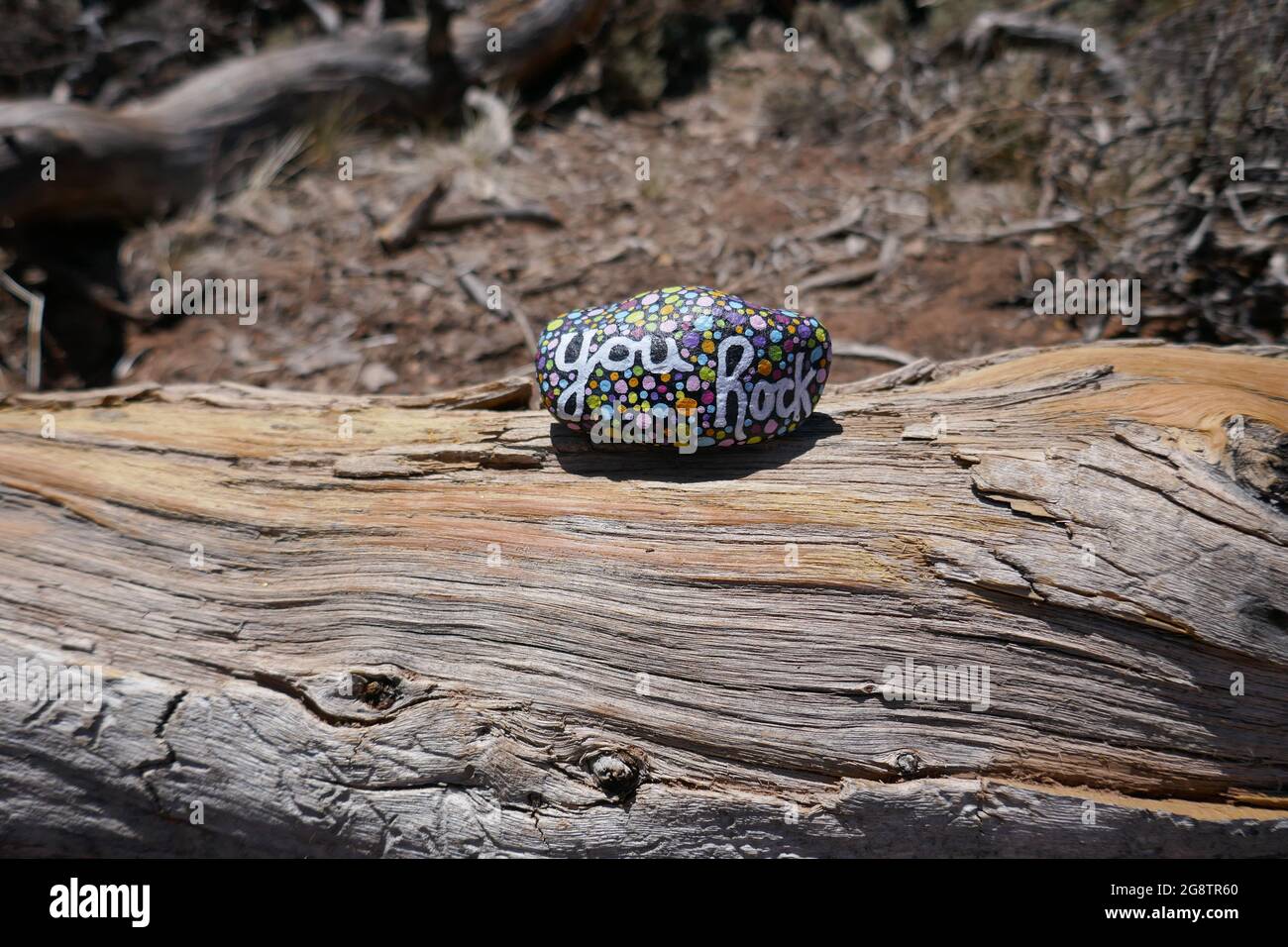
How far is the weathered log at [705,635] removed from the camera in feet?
8.77

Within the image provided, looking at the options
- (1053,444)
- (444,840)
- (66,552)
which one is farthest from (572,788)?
(66,552)

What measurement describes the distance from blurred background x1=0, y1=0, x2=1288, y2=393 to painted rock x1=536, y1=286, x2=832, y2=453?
2.14m

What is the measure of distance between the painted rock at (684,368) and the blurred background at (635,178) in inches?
84.1

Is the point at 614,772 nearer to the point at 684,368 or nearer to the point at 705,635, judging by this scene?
the point at 705,635

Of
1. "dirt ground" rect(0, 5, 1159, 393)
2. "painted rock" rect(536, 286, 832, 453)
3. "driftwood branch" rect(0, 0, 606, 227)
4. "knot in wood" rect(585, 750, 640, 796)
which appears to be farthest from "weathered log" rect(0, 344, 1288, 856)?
"driftwood branch" rect(0, 0, 606, 227)

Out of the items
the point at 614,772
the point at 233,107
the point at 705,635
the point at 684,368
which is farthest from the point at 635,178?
the point at 614,772

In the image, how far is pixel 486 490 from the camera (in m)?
3.34

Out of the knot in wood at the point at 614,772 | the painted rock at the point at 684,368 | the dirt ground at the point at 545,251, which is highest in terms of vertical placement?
the dirt ground at the point at 545,251

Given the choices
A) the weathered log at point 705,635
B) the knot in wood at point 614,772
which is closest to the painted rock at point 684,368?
the weathered log at point 705,635

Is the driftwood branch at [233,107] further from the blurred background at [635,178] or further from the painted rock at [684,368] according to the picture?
the painted rock at [684,368]

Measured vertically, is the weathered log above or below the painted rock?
below

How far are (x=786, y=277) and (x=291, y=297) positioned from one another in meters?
3.33

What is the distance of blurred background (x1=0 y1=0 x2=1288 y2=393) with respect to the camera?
198 inches

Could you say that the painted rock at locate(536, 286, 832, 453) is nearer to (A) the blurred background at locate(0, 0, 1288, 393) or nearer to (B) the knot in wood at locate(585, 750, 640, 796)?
(B) the knot in wood at locate(585, 750, 640, 796)
